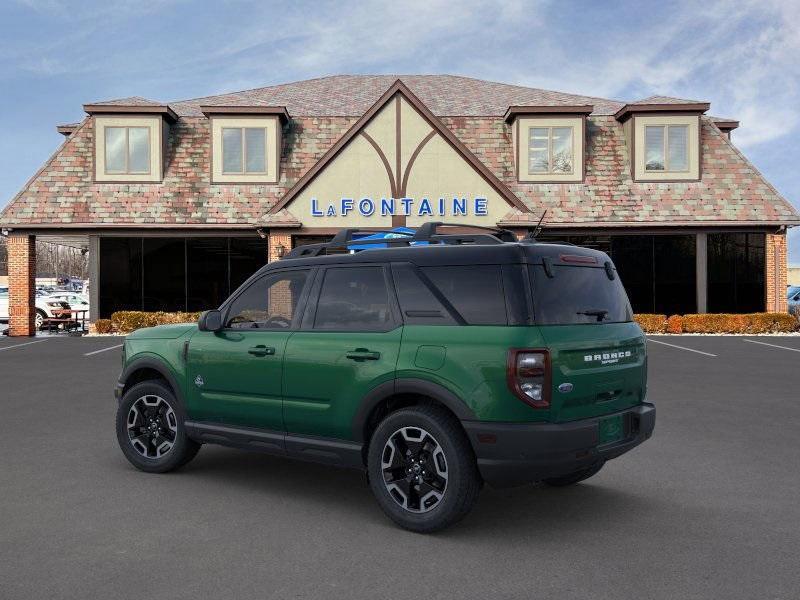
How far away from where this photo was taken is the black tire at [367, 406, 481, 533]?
15.8 ft

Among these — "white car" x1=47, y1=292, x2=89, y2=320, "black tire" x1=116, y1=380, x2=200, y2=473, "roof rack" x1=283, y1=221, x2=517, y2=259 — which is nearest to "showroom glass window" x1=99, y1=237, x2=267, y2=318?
"white car" x1=47, y1=292, x2=89, y2=320

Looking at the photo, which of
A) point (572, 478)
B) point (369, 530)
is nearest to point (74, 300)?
point (572, 478)

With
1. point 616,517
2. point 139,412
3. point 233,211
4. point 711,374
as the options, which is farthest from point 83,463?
point 233,211

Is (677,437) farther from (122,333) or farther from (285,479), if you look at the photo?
(122,333)

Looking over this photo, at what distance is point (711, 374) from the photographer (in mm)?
13641

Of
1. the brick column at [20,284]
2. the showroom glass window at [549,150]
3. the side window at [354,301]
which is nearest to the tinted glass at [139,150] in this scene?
the brick column at [20,284]

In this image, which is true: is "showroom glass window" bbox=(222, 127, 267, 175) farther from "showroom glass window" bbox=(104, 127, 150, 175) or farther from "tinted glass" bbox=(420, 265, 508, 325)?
"tinted glass" bbox=(420, 265, 508, 325)

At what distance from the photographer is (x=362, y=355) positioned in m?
5.32

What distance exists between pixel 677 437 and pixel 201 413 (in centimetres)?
499

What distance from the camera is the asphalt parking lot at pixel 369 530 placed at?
409 cm

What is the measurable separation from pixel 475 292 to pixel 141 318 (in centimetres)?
2087

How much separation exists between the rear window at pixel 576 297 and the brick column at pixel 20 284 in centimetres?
2253

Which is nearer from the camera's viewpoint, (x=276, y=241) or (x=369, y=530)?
(x=369, y=530)

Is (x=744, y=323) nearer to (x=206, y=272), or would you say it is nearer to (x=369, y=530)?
(x=206, y=272)
